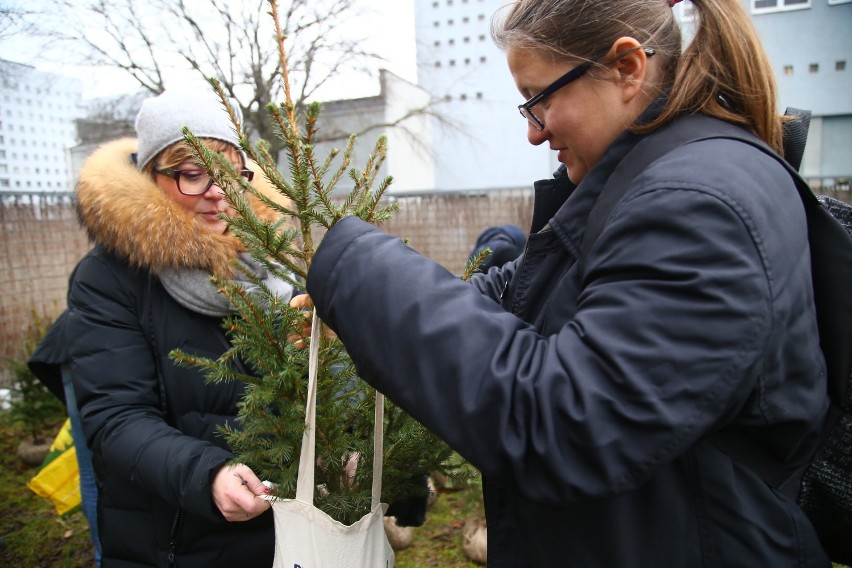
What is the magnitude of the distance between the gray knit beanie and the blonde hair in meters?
1.14

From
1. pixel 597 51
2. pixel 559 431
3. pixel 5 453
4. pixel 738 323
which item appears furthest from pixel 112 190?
pixel 5 453

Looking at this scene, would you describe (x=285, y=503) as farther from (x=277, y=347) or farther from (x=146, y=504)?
(x=146, y=504)

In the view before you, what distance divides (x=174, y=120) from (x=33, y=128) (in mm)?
4514

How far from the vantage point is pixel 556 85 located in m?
1.12

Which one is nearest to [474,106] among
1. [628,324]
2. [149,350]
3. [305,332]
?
[149,350]

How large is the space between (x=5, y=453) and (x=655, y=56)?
5989mm

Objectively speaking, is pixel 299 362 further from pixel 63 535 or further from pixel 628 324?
pixel 63 535

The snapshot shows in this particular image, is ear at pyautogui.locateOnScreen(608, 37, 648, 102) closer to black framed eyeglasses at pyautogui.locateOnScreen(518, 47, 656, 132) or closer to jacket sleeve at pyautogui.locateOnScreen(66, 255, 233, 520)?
black framed eyeglasses at pyautogui.locateOnScreen(518, 47, 656, 132)

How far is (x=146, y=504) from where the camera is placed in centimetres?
173

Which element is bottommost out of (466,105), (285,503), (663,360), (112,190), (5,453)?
(5,453)

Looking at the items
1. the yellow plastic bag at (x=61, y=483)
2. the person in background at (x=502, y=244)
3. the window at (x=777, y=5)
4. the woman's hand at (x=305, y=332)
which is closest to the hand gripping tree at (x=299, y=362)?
the woman's hand at (x=305, y=332)

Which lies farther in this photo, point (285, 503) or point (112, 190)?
point (112, 190)

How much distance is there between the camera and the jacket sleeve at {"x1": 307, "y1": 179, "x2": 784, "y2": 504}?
824mm

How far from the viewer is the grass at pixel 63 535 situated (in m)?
3.62
